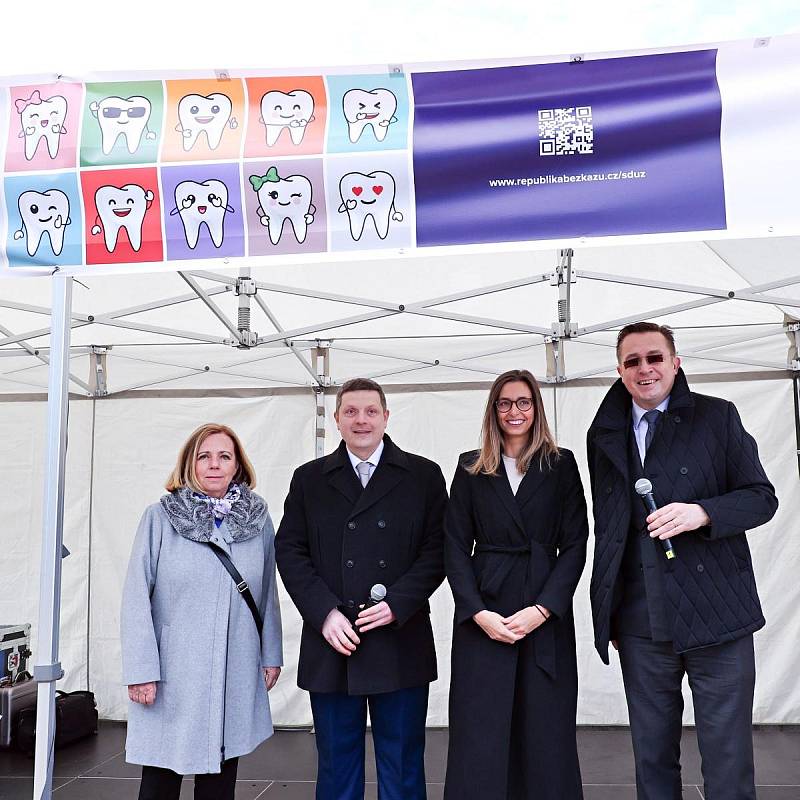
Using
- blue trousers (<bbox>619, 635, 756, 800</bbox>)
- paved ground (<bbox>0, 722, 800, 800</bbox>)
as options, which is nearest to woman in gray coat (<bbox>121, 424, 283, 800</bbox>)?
blue trousers (<bbox>619, 635, 756, 800</bbox>)

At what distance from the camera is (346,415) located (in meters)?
2.64

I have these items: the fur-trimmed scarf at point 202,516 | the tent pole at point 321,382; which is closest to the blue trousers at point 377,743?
the fur-trimmed scarf at point 202,516

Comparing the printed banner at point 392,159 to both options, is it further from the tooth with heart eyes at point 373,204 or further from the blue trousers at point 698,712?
the blue trousers at point 698,712

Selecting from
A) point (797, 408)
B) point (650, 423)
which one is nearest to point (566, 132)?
point (650, 423)

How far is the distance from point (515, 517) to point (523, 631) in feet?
1.05

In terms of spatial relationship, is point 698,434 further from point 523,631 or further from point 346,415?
point 346,415

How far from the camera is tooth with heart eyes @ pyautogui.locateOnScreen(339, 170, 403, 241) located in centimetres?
218

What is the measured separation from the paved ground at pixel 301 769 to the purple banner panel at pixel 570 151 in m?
2.69

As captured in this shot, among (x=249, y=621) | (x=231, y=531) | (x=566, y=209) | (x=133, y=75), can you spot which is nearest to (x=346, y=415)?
(x=231, y=531)

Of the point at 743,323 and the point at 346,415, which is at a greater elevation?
the point at 743,323

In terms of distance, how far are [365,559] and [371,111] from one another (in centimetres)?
129

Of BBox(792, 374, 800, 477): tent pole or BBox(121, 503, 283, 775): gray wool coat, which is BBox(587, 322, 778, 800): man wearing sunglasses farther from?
BBox(792, 374, 800, 477): tent pole

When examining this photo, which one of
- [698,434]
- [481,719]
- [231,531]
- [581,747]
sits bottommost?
[581,747]

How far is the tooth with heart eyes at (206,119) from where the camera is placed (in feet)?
7.33
